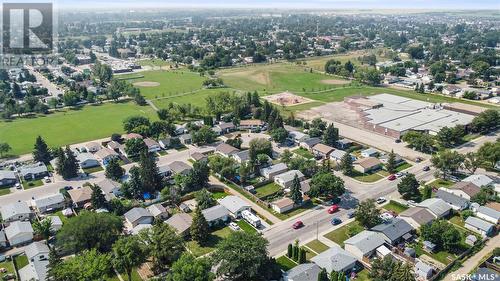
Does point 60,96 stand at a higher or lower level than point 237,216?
higher

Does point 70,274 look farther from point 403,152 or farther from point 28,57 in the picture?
point 28,57

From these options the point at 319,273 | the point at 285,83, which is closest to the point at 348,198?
the point at 319,273

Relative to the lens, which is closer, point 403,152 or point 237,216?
point 237,216

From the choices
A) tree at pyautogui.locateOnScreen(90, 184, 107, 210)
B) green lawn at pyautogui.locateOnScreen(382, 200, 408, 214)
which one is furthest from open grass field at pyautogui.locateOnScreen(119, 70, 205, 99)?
green lawn at pyautogui.locateOnScreen(382, 200, 408, 214)

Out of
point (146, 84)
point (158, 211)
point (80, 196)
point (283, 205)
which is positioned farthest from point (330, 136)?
point (146, 84)

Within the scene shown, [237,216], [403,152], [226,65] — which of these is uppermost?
[226,65]

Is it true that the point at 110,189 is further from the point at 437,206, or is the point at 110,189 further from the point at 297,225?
the point at 437,206
